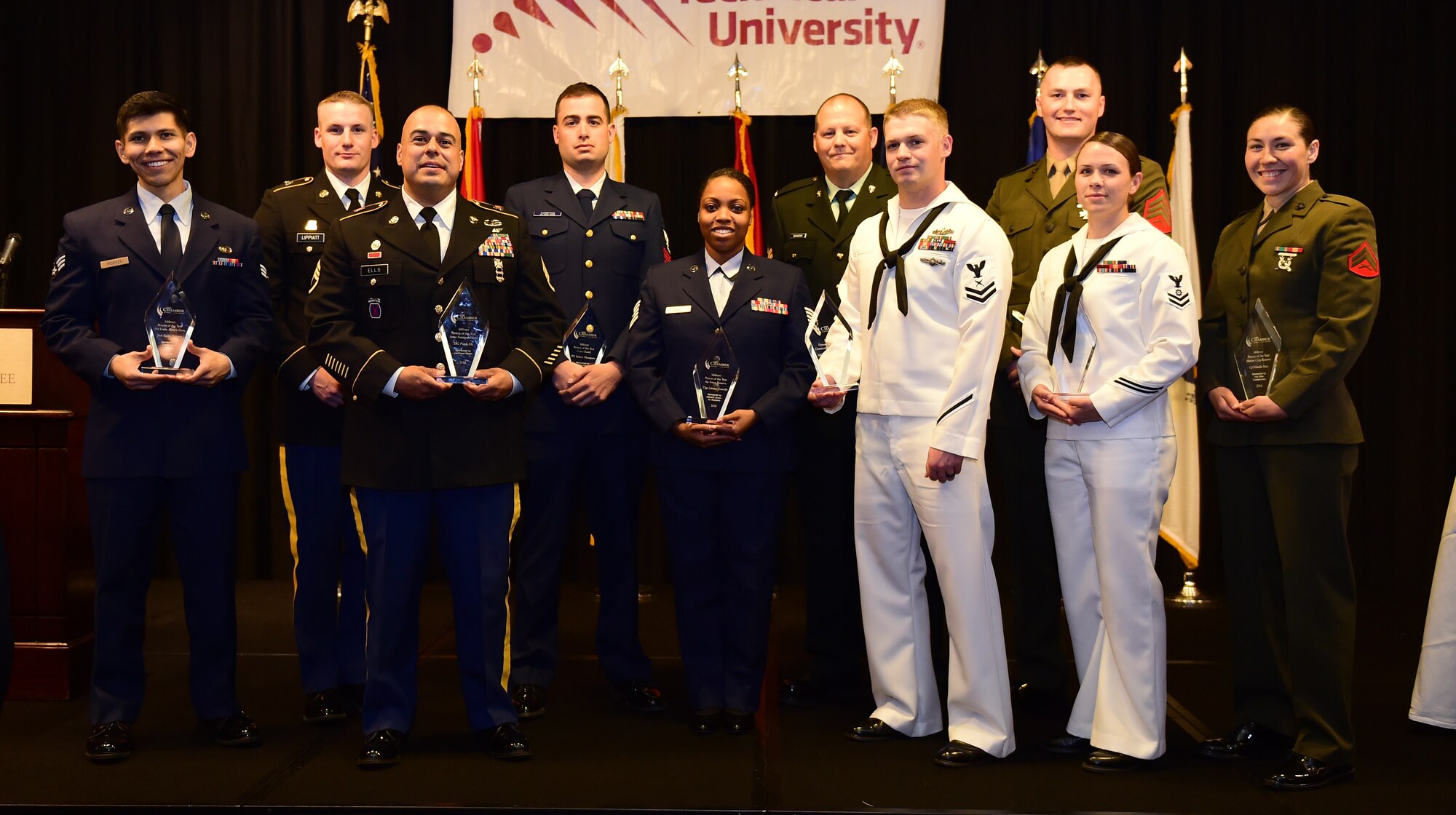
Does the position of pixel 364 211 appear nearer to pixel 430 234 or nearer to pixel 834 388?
pixel 430 234

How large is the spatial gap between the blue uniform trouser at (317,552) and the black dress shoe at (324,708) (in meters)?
0.03

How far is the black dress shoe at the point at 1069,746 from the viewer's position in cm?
333

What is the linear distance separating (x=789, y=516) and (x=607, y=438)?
283 cm

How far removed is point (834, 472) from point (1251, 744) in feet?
5.04

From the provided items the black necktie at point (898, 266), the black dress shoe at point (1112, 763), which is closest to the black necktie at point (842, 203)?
the black necktie at point (898, 266)

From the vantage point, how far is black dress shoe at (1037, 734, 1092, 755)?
3.33m

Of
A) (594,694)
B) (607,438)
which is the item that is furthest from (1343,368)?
(594,694)

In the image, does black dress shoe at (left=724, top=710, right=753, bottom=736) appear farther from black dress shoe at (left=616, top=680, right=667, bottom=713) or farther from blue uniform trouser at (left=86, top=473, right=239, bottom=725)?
blue uniform trouser at (left=86, top=473, right=239, bottom=725)

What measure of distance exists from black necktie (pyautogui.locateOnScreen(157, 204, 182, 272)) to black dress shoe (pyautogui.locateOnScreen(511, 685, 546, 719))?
170cm

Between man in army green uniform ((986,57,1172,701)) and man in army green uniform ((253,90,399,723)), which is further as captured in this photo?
man in army green uniform ((986,57,1172,701))

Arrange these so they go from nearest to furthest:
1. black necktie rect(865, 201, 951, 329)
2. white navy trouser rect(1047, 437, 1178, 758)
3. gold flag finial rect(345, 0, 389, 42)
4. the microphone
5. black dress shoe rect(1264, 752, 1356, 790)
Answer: black dress shoe rect(1264, 752, 1356, 790) → white navy trouser rect(1047, 437, 1178, 758) → black necktie rect(865, 201, 951, 329) → the microphone → gold flag finial rect(345, 0, 389, 42)

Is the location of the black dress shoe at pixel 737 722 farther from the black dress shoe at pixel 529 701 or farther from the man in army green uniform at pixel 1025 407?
the man in army green uniform at pixel 1025 407

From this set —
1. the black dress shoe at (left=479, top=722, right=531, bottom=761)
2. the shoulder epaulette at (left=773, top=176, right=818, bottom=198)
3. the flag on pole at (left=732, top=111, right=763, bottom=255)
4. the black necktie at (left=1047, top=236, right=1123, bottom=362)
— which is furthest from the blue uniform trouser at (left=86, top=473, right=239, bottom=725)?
the flag on pole at (left=732, top=111, right=763, bottom=255)

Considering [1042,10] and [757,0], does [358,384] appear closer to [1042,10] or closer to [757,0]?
[757,0]
